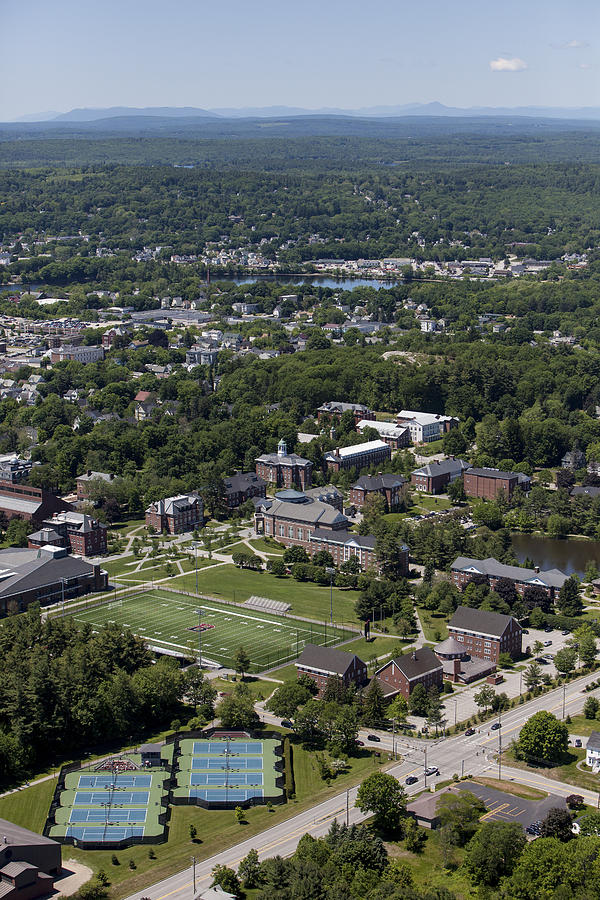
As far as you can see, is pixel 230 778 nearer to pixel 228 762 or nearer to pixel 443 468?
pixel 228 762

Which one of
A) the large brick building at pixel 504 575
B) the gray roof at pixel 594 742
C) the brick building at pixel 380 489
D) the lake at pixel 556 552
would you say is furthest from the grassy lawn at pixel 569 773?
the brick building at pixel 380 489

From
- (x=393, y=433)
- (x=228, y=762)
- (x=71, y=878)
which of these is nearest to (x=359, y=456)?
(x=393, y=433)

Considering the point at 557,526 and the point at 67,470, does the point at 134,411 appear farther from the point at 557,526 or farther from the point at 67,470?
the point at 557,526

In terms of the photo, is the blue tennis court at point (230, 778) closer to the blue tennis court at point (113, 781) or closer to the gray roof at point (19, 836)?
the blue tennis court at point (113, 781)

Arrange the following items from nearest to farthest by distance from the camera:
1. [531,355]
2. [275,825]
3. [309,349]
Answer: [275,825] → [531,355] → [309,349]

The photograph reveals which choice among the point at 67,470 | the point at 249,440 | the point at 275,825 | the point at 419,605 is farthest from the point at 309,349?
the point at 275,825

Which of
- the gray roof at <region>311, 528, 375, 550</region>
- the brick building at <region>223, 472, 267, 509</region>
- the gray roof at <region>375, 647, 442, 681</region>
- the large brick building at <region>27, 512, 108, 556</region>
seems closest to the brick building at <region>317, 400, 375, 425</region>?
the brick building at <region>223, 472, 267, 509</region>
